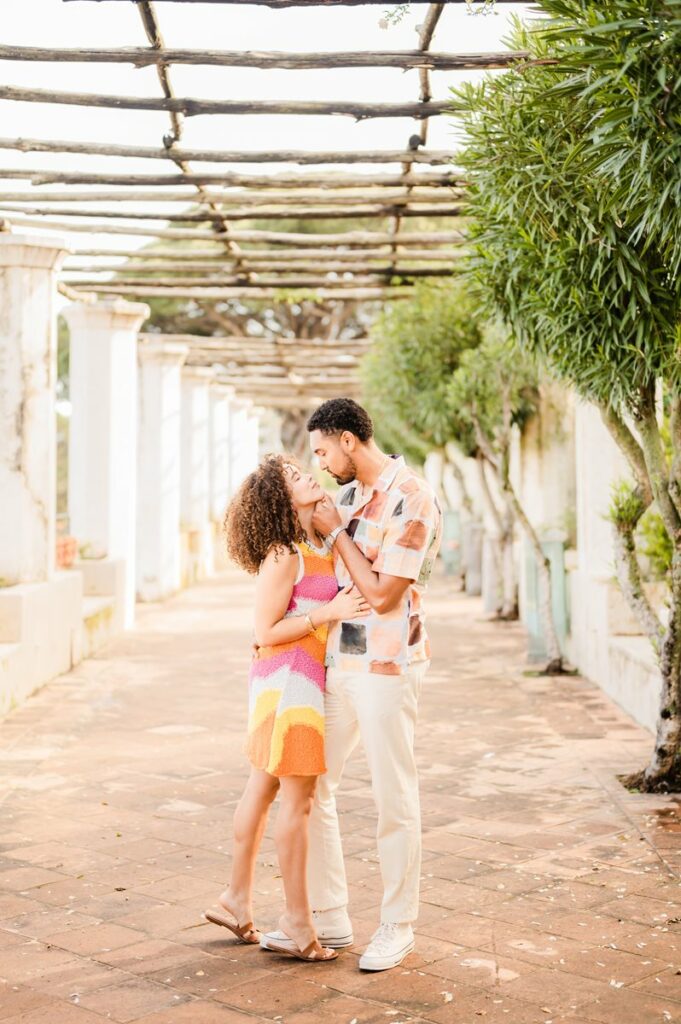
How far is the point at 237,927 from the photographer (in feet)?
13.1

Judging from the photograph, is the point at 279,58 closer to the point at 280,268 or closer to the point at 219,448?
the point at 280,268

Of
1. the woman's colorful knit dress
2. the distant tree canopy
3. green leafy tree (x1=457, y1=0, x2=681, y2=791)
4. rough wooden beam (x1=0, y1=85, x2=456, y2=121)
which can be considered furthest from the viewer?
the distant tree canopy

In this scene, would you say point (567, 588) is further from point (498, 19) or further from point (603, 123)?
point (603, 123)

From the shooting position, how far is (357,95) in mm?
7598

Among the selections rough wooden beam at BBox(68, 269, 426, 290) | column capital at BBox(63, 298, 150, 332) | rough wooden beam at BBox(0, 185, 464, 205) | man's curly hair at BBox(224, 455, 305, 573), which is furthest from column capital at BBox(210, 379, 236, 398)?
man's curly hair at BBox(224, 455, 305, 573)

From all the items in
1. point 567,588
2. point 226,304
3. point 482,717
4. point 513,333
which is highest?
point 226,304

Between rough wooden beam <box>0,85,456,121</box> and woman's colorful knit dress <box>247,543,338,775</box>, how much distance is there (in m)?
4.40

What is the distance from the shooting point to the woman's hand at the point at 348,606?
375 centimetres

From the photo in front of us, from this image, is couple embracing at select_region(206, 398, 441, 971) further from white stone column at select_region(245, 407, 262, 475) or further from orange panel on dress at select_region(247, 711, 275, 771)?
white stone column at select_region(245, 407, 262, 475)

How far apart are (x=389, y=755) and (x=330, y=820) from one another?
15.9 inches

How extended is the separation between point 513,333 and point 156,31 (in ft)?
8.53

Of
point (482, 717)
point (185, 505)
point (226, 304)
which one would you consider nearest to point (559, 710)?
point (482, 717)

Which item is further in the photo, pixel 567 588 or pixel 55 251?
pixel 567 588

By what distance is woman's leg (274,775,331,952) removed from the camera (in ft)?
12.4
